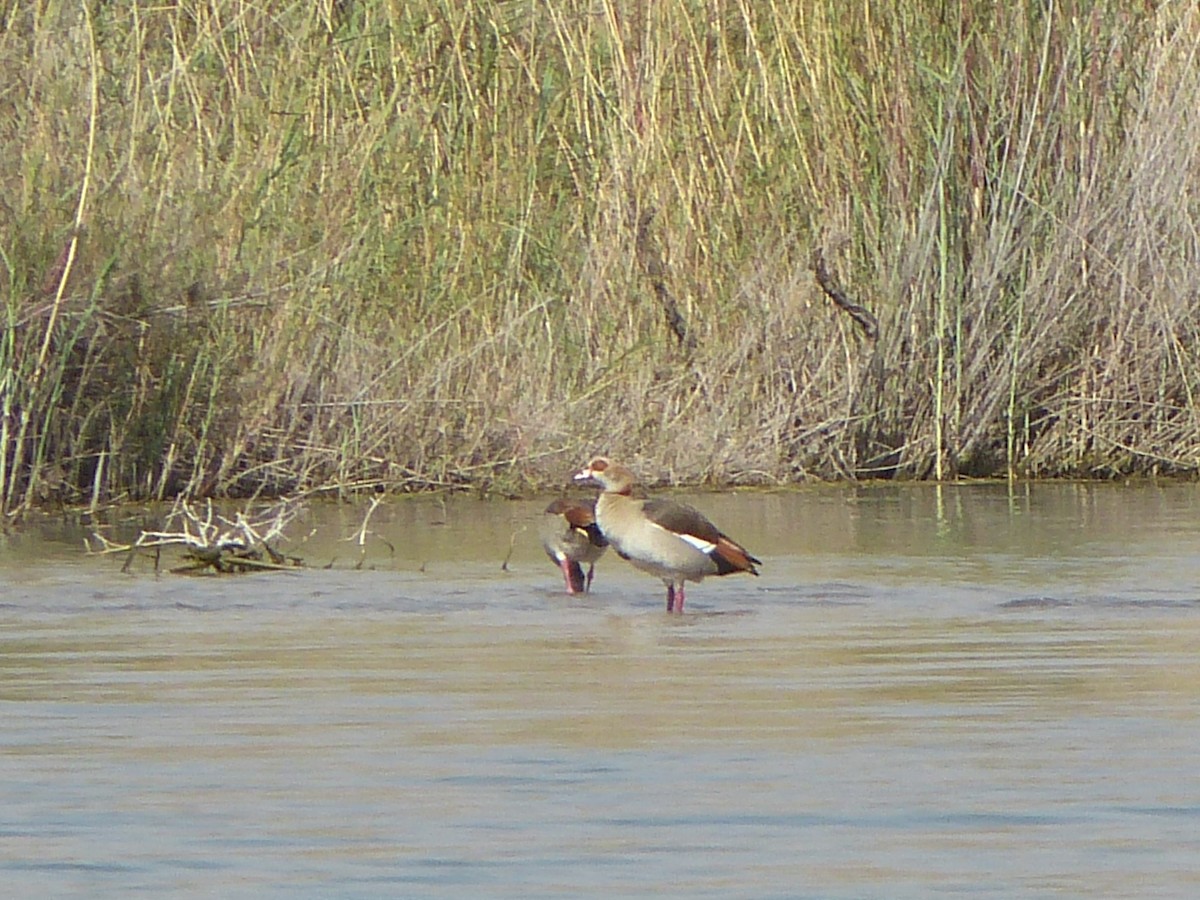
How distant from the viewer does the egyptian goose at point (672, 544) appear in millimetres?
8477

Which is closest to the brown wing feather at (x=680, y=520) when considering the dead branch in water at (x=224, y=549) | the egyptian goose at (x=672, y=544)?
the egyptian goose at (x=672, y=544)

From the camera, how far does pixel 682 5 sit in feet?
42.0

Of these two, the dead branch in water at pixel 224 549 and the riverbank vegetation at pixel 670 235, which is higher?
the riverbank vegetation at pixel 670 235

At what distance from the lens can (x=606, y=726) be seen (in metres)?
6.10

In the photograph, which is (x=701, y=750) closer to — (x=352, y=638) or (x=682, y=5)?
(x=352, y=638)

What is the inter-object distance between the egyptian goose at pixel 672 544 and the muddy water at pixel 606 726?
0.14 meters

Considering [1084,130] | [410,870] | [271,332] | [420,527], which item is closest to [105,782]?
[410,870]

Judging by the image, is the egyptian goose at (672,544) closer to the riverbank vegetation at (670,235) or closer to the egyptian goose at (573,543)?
the egyptian goose at (573,543)

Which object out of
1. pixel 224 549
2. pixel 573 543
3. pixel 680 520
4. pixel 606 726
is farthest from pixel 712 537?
pixel 606 726

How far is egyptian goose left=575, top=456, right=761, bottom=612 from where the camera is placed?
8.48 metres

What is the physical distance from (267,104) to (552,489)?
6.61 feet

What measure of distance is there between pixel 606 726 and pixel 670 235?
21.5 feet

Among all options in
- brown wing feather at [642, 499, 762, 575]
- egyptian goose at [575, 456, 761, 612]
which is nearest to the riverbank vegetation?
egyptian goose at [575, 456, 761, 612]

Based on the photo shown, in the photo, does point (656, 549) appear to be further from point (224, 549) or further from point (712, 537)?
point (224, 549)
